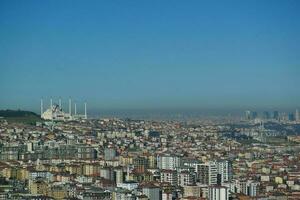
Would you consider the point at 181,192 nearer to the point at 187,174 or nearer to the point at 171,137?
the point at 187,174

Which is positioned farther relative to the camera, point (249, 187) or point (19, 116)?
point (19, 116)

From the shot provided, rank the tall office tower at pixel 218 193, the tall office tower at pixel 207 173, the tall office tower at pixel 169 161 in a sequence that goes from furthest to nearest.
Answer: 1. the tall office tower at pixel 169 161
2. the tall office tower at pixel 207 173
3. the tall office tower at pixel 218 193

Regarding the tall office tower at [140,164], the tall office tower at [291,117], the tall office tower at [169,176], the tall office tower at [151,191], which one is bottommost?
A: the tall office tower at [151,191]

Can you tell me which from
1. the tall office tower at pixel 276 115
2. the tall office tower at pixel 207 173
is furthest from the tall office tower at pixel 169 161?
the tall office tower at pixel 276 115

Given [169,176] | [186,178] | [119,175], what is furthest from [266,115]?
[119,175]

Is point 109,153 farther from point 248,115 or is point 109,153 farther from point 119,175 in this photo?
point 248,115

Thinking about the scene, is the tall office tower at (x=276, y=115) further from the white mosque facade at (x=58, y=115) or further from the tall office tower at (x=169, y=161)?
the white mosque facade at (x=58, y=115)

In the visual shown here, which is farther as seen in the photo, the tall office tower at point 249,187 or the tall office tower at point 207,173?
the tall office tower at point 207,173

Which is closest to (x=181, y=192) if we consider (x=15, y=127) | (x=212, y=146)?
(x=212, y=146)
